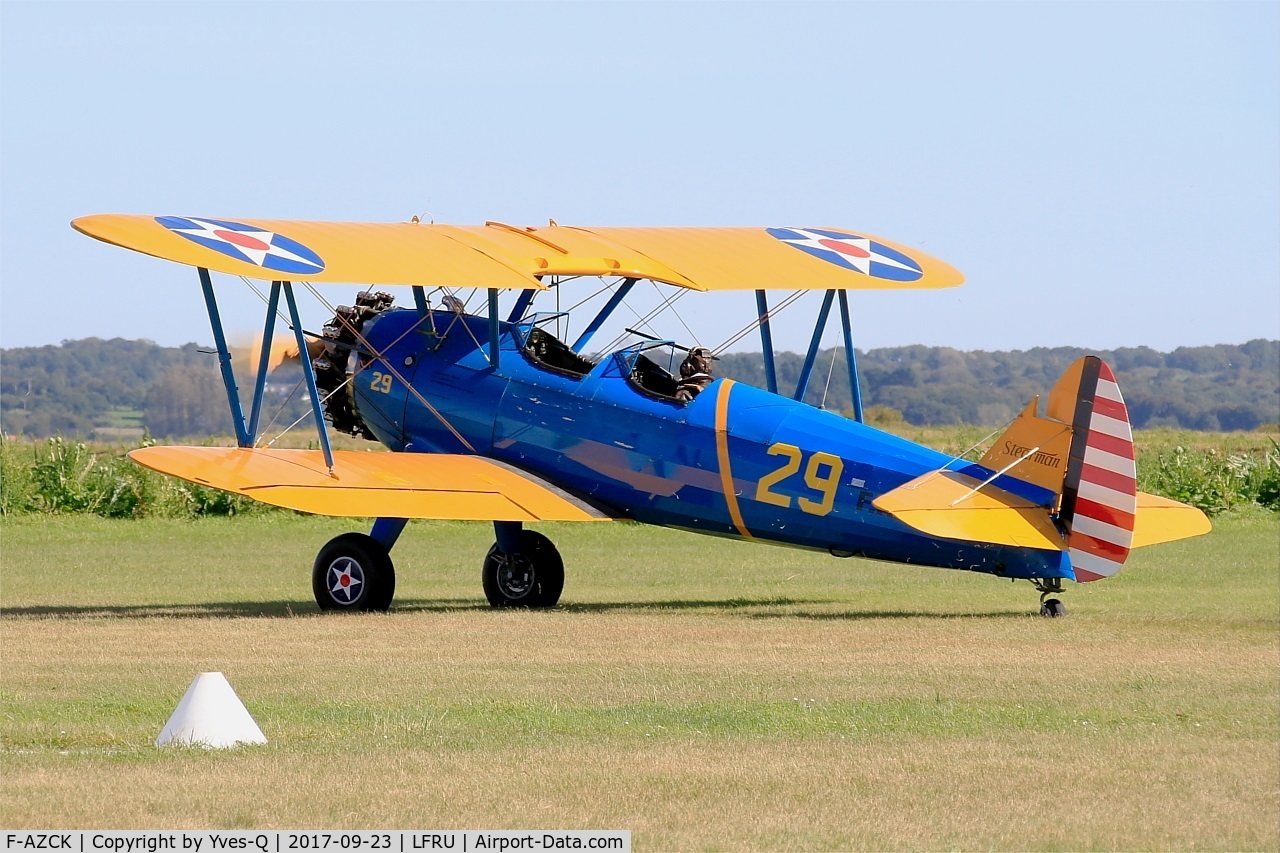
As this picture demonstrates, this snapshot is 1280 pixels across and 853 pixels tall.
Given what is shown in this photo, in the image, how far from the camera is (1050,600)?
43.0 ft

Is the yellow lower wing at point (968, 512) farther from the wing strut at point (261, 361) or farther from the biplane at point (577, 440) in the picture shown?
the wing strut at point (261, 361)

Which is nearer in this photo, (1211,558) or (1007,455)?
(1007,455)

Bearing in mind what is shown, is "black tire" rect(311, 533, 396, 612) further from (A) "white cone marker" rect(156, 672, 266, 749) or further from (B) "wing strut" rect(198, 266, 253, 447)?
(A) "white cone marker" rect(156, 672, 266, 749)

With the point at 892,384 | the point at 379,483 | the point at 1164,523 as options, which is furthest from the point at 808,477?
the point at 892,384

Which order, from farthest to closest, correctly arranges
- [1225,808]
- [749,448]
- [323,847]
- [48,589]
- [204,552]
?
[204,552]
[48,589]
[749,448]
[1225,808]
[323,847]

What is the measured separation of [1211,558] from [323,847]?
588 inches

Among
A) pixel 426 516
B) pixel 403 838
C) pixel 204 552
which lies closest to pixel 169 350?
pixel 204 552

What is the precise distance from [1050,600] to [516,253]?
5039 millimetres

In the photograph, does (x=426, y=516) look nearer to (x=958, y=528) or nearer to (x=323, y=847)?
(x=958, y=528)

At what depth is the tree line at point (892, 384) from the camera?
6406 centimetres

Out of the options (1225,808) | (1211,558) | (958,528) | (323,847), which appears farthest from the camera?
(1211,558)

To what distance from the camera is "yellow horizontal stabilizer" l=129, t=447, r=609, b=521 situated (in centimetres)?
1288

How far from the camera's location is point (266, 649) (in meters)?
11.2
